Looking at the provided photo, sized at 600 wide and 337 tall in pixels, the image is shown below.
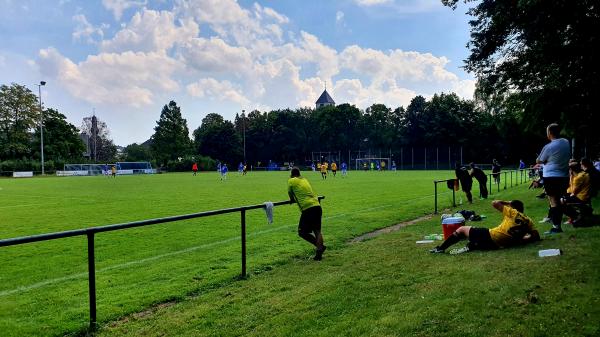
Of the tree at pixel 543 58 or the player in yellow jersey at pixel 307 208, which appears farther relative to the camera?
the tree at pixel 543 58

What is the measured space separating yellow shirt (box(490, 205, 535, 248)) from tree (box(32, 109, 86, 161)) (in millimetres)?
89903

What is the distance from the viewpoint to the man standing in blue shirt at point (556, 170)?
8.30 metres

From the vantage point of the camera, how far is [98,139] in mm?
127062

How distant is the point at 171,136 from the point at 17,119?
97.6 ft

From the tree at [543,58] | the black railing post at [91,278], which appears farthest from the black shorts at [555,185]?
the black railing post at [91,278]

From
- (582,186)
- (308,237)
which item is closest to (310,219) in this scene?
(308,237)

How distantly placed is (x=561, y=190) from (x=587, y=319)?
4848mm

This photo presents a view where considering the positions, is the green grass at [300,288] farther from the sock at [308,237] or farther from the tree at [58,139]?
the tree at [58,139]

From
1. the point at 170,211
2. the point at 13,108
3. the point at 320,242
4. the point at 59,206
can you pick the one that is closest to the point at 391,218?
the point at 320,242

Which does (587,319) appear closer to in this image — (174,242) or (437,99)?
(174,242)

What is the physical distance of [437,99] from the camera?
305 feet

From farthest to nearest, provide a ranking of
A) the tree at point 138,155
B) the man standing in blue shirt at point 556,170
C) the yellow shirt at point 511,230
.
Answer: the tree at point 138,155 → the man standing in blue shirt at point 556,170 → the yellow shirt at point 511,230

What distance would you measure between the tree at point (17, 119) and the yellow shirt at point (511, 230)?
302 feet

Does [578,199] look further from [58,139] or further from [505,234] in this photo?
[58,139]
